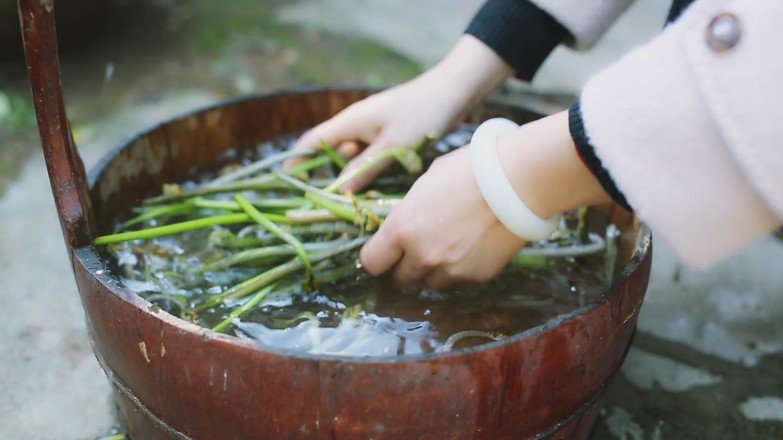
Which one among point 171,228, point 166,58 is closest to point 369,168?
point 171,228

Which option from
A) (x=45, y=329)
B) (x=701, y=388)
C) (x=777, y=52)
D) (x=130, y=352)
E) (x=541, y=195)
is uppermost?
(x=777, y=52)

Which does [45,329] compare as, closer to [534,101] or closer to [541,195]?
[541,195]

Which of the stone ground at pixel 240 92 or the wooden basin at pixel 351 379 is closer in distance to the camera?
the wooden basin at pixel 351 379

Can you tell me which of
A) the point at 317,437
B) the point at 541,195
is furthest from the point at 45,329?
the point at 541,195

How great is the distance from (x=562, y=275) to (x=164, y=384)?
0.61 meters

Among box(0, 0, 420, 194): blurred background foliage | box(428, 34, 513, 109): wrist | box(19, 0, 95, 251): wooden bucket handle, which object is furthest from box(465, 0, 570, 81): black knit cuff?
box(0, 0, 420, 194): blurred background foliage

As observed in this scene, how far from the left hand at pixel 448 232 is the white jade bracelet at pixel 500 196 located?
0.02 m

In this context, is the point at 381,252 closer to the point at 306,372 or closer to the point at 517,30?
the point at 306,372

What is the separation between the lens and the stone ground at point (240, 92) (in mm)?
1351

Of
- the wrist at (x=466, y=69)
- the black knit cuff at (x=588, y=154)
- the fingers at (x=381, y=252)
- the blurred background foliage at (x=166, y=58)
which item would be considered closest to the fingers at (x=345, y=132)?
the wrist at (x=466, y=69)

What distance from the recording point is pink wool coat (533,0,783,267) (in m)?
0.69

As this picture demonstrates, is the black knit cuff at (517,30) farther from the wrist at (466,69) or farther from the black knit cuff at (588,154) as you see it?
the black knit cuff at (588,154)

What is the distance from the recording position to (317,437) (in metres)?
0.84

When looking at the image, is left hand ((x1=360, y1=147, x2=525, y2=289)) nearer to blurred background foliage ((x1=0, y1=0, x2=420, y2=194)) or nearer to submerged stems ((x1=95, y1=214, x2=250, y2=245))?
submerged stems ((x1=95, y1=214, x2=250, y2=245))
